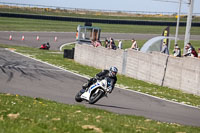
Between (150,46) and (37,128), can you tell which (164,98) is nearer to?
(150,46)

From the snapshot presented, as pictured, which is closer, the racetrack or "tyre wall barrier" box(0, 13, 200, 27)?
the racetrack

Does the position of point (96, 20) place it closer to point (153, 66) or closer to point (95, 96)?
point (153, 66)

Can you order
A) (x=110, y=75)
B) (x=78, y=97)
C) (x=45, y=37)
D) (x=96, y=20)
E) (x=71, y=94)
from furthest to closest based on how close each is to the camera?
(x=96, y=20) < (x=45, y=37) < (x=71, y=94) < (x=78, y=97) < (x=110, y=75)

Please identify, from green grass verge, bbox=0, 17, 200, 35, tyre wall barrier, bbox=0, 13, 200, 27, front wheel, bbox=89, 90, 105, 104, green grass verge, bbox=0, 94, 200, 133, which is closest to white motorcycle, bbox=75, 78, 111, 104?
front wheel, bbox=89, 90, 105, 104

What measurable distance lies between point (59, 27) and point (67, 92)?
5018cm

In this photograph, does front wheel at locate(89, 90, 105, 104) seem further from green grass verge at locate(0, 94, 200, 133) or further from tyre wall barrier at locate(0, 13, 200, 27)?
tyre wall barrier at locate(0, 13, 200, 27)

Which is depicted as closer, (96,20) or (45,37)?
(45,37)

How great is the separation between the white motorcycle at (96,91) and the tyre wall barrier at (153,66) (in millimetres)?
6627

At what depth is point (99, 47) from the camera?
2905 cm

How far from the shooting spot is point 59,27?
6756 cm

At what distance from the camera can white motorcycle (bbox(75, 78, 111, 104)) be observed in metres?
14.2

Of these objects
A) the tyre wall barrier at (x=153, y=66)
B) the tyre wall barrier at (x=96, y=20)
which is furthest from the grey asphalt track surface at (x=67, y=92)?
the tyre wall barrier at (x=96, y=20)

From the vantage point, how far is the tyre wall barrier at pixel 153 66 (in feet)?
66.4

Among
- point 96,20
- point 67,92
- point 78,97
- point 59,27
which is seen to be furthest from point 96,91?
point 96,20
